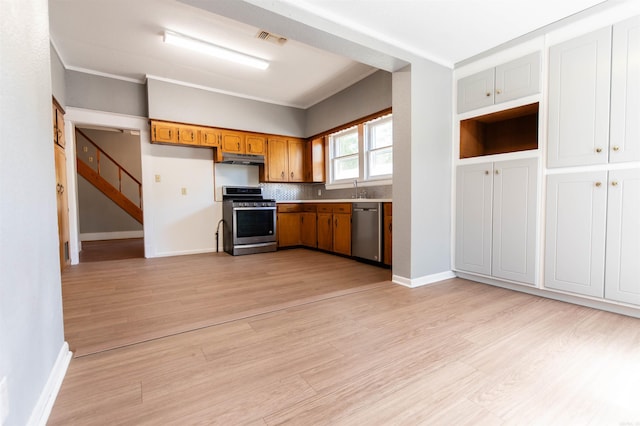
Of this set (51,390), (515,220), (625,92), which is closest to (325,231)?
(515,220)

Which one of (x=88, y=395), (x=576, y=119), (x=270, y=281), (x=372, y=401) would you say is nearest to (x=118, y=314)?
(x=88, y=395)

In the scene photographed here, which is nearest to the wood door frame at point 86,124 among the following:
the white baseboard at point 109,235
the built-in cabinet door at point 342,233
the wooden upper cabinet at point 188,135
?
the wooden upper cabinet at point 188,135

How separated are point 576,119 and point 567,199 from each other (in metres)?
0.63

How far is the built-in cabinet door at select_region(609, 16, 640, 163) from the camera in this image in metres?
1.96

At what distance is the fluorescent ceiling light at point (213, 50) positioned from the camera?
3078 mm

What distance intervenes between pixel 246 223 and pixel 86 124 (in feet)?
8.70

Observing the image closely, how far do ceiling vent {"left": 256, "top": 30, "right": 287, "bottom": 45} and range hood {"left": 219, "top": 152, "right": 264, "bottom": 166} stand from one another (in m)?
2.14

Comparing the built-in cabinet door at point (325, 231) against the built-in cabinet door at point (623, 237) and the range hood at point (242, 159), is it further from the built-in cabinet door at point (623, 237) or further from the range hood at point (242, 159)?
the built-in cabinet door at point (623, 237)

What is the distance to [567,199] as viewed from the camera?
2.31 m

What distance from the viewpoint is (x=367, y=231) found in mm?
3854

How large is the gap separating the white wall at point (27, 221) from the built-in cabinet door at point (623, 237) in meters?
3.30

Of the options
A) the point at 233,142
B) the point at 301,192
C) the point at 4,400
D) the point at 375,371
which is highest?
the point at 233,142

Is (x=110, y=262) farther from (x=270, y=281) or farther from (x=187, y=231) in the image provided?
(x=270, y=281)

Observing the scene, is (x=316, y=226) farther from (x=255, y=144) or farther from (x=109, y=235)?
(x=109, y=235)
